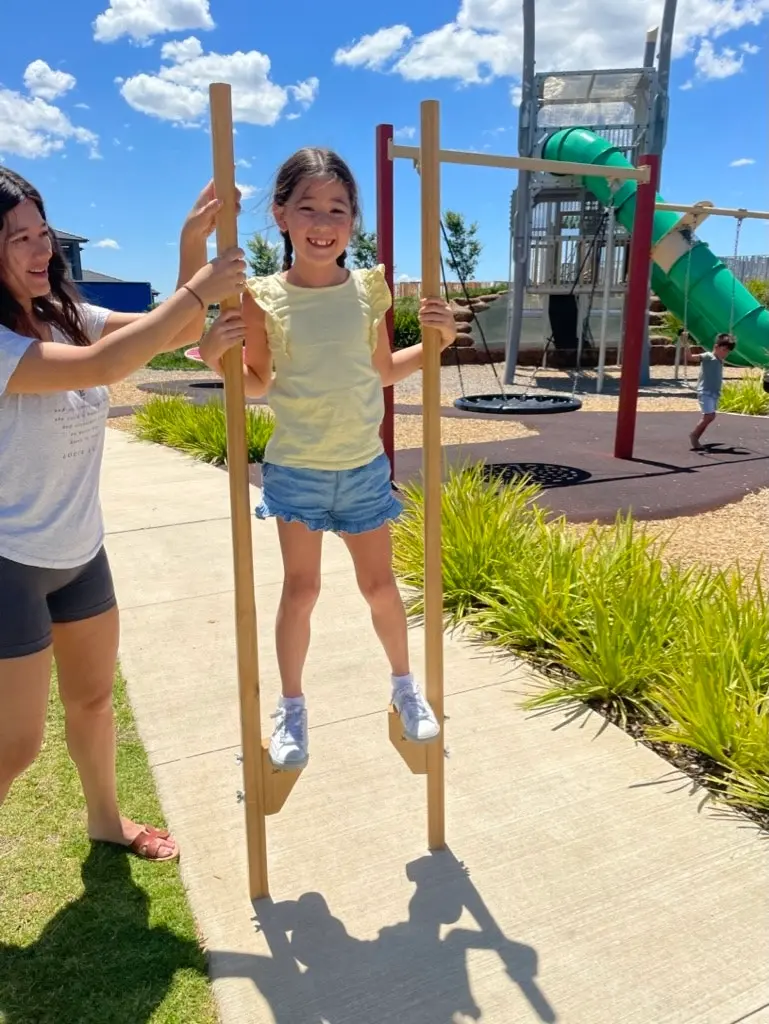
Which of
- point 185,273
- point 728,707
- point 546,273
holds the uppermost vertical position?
point 546,273

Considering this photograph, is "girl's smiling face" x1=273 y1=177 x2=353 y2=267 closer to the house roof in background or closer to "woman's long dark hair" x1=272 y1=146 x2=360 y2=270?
"woman's long dark hair" x1=272 y1=146 x2=360 y2=270

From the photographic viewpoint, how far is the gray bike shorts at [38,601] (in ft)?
5.63

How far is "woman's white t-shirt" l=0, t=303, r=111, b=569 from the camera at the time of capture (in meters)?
1.71

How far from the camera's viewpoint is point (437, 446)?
209 cm

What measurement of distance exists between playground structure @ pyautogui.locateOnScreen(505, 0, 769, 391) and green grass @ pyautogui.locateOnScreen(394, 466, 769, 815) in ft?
31.1

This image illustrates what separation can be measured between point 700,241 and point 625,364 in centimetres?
799

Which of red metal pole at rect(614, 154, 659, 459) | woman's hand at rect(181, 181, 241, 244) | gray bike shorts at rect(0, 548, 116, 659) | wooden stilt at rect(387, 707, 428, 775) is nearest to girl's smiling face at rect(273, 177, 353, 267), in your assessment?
woman's hand at rect(181, 181, 241, 244)

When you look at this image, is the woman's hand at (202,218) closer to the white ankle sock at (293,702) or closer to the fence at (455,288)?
the white ankle sock at (293,702)

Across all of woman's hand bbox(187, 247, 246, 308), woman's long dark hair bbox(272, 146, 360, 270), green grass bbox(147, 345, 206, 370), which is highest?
woman's long dark hair bbox(272, 146, 360, 270)

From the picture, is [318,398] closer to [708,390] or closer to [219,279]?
[219,279]

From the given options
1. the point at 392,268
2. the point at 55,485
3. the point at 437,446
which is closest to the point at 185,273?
the point at 55,485

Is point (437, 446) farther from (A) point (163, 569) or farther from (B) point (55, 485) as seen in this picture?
(A) point (163, 569)

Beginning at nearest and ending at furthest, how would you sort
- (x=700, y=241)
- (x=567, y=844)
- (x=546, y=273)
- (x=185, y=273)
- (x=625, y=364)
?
(x=185, y=273)
(x=567, y=844)
(x=625, y=364)
(x=700, y=241)
(x=546, y=273)

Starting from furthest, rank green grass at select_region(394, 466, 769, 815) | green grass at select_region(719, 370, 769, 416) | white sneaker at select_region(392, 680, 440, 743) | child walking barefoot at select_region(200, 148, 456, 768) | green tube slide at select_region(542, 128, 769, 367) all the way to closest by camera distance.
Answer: green tube slide at select_region(542, 128, 769, 367), green grass at select_region(719, 370, 769, 416), green grass at select_region(394, 466, 769, 815), white sneaker at select_region(392, 680, 440, 743), child walking barefoot at select_region(200, 148, 456, 768)
